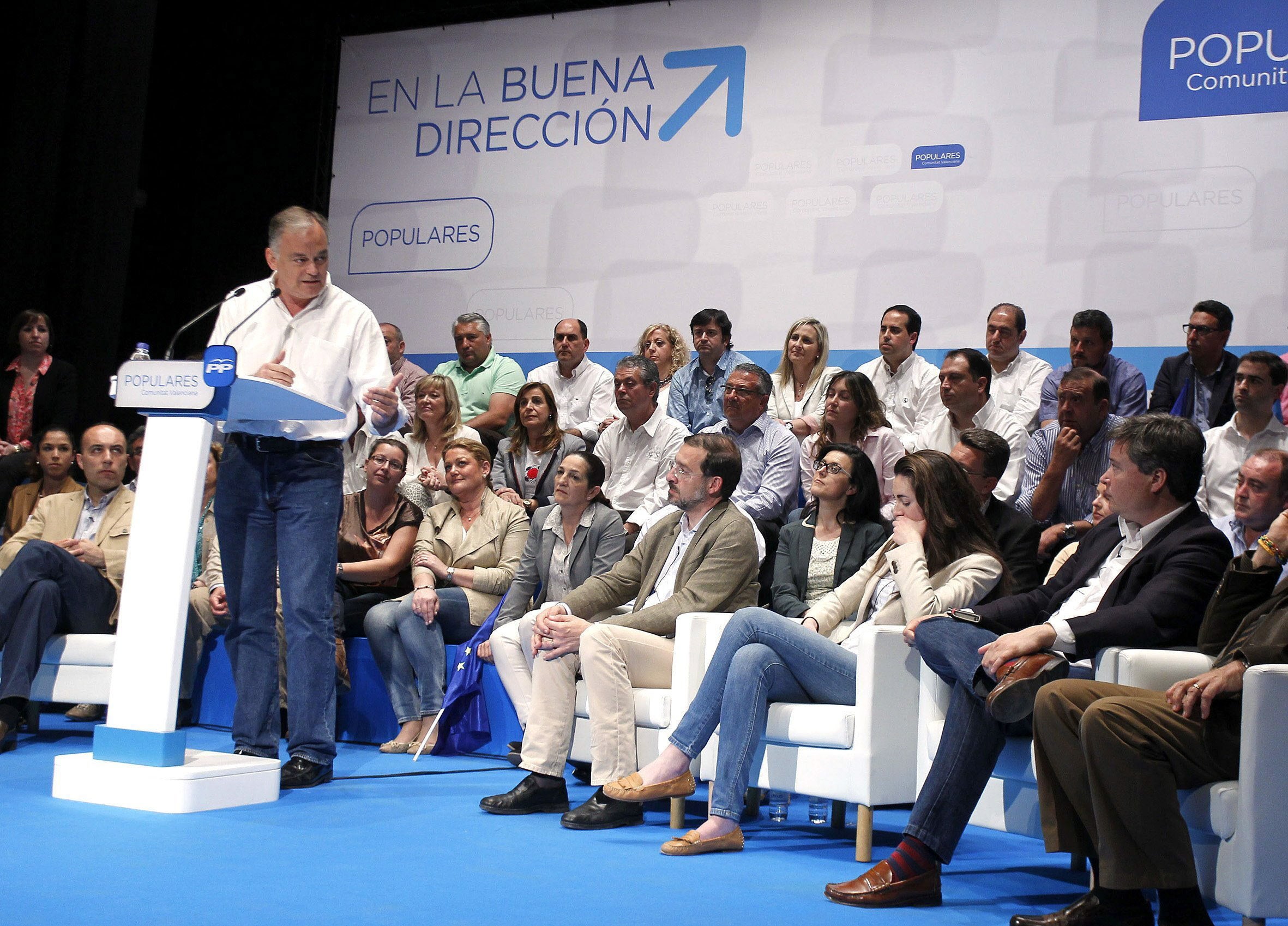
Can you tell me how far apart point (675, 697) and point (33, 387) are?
446 cm

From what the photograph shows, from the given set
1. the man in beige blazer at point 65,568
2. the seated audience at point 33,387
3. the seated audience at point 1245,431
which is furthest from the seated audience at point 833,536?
the seated audience at point 33,387

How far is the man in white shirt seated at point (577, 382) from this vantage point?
6.47 metres

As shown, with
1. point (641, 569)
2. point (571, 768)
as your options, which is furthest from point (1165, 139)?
point (571, 768)

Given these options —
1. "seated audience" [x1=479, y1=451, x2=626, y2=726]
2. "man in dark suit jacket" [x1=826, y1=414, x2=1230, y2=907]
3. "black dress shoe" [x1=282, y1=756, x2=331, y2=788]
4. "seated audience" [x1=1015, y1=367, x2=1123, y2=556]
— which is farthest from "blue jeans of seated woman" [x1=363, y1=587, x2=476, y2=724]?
"man in dark suit jacket" [x1=826, y1=414, x2=1230, y2=907]

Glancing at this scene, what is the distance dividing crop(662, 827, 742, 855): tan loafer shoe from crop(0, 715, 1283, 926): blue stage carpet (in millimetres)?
26

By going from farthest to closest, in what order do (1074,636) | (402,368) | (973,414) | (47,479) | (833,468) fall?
(402,368) < (47,479) < (973,414) < (833,468) < (1074,636)

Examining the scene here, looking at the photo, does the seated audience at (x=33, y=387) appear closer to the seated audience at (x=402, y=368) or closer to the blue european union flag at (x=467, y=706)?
the seated audience at (x=402, y=368)

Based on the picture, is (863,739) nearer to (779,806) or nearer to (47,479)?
(779,806)

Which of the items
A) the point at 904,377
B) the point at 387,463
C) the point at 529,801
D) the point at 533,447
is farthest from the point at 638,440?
the point at 529,801

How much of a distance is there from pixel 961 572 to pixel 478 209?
5.20 m

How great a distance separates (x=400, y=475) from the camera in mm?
5137

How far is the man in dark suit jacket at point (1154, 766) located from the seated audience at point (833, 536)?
5.02 ft

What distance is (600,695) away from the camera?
3539mm

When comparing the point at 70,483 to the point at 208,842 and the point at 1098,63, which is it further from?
the point at 1098,63
